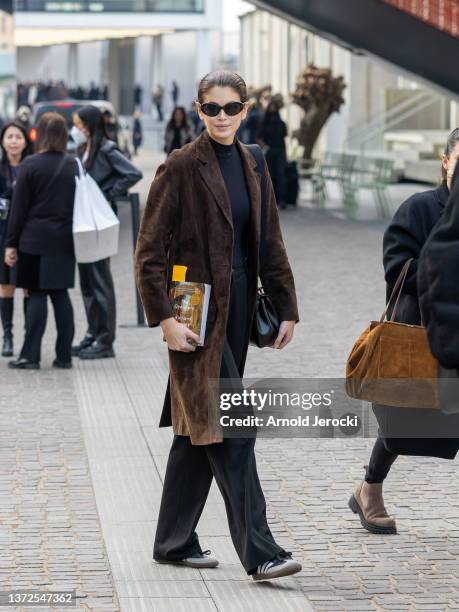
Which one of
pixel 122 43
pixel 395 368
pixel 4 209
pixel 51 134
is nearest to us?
pixel 395 368

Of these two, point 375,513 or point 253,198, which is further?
point 375,513

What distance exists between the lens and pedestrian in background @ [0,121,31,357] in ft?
37.3

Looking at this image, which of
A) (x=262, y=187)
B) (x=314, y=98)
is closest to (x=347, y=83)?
(x=314, y=98)

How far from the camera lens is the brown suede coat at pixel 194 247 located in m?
5.38

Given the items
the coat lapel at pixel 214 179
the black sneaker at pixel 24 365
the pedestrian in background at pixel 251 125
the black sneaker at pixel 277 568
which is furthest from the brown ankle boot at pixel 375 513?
the pedestrian in background at pixel 251 125

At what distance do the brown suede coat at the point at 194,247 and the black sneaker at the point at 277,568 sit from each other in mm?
475

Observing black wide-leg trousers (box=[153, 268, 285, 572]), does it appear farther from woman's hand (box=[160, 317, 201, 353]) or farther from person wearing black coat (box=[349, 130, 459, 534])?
person wearing black coat (box=[349, 130, 459, 534])

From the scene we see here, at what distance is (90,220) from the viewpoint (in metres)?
10.6

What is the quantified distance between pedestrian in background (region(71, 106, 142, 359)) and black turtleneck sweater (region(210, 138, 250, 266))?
5721 millimetres

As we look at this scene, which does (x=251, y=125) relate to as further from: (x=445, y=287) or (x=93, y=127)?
(x=445, y=287)

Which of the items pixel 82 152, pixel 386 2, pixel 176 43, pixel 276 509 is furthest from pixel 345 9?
pixel 176 43

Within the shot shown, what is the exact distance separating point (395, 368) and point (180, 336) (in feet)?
2.48

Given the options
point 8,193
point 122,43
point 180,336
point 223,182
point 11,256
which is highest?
point 122,43

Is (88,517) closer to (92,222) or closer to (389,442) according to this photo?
(389,442)
